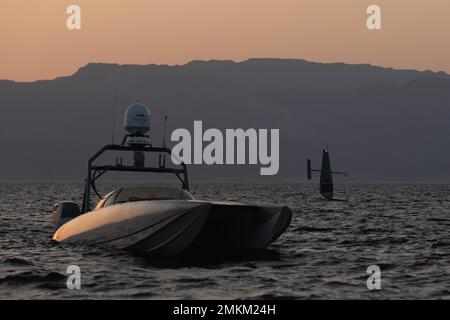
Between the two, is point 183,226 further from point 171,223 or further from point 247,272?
point 247,272

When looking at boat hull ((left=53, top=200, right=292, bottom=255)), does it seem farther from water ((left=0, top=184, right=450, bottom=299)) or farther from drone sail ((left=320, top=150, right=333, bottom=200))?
drone sail ((left=320, top=150, right=333, bottom=200))

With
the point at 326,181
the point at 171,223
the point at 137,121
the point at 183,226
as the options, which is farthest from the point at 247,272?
the point at 326,181

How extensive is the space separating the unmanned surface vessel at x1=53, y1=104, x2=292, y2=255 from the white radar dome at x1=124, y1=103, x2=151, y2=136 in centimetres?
143

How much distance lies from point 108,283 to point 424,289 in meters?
6.91

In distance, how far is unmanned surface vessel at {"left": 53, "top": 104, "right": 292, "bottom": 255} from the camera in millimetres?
19859

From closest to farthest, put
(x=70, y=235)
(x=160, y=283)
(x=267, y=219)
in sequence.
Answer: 1. (x=160, y=283)
2. (x=267, y=219)
3. (x=70, y=235)

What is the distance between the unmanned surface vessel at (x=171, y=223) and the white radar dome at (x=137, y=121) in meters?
1.43

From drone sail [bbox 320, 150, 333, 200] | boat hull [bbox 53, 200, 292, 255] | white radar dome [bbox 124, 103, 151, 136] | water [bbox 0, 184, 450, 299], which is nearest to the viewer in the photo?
water [bbox 0, 184, 450, 299]

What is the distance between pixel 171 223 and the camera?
19859 mm

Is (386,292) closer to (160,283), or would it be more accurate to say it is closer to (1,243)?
(160,283)

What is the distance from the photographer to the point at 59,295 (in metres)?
15.5

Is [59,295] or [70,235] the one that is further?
[70,235]

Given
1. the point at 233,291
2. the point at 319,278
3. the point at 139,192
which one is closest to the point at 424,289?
the point at 319,278

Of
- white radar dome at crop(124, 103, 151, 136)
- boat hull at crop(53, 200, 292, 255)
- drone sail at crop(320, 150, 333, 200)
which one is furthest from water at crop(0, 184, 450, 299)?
drone sail at crop(320, 150, 333, 200)
